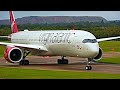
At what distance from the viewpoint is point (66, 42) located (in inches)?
1198

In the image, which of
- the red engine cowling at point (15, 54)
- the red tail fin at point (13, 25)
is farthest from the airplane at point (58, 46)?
the red tail fin at point (13, 25)

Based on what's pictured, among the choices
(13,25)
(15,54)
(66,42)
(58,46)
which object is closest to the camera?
(66,42)

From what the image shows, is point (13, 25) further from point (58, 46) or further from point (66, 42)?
point (66, 42)

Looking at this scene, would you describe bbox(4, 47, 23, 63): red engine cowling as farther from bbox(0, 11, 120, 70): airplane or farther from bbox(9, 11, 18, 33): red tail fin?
bbox(9, 11, 18, 33): red tail fin

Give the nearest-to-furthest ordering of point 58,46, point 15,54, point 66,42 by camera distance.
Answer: point 66,42 < point 15,54 < point 58,46

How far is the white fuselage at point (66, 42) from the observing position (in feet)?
90.3

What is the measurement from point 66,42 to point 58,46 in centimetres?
146

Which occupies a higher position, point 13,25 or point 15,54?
point 13,25

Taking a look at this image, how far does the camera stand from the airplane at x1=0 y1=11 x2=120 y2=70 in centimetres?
2766

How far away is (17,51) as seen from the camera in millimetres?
31234

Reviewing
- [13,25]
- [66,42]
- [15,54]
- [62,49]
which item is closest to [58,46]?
[62,49]
